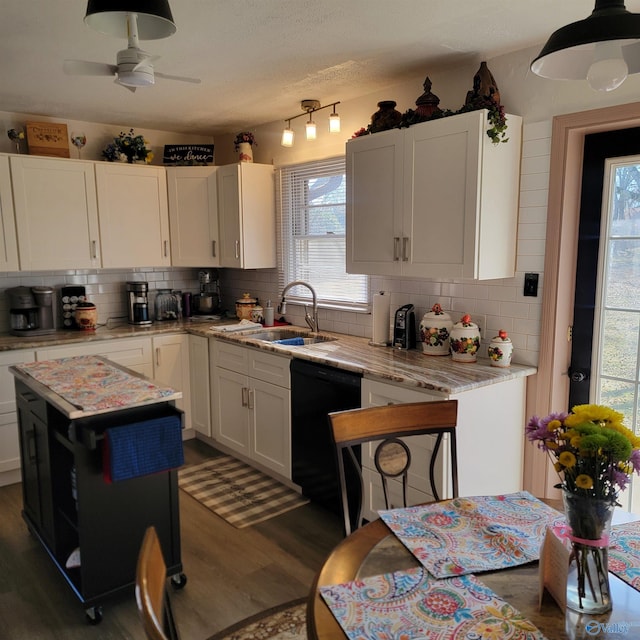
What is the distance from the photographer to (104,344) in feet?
12.9

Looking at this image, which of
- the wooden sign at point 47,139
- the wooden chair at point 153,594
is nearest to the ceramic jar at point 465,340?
the wooden chair at point 153,594

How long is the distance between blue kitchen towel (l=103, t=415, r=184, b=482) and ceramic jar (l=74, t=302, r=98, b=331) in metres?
2.25

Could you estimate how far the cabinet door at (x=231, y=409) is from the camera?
3.77 m

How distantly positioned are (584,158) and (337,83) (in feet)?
4.85

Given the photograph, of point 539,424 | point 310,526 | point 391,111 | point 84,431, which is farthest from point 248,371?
point 539,424

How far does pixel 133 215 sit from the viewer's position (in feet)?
14.1

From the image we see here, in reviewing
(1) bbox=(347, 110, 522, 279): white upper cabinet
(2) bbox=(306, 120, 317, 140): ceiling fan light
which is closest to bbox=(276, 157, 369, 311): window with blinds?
(2) bbox=(306, 120, 317, 140): ceiling fan light

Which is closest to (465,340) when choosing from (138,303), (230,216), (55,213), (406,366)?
(406,366)

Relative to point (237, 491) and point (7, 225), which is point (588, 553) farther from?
point (7, 225)

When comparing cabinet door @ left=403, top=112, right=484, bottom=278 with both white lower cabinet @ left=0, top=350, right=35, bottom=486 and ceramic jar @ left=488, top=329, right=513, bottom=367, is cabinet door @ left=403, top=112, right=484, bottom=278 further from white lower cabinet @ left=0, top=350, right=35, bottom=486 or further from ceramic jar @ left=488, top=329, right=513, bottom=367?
white lower cabinet @ left=0, top=350, right=35, bottom=486

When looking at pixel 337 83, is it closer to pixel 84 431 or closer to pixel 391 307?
pixel 391 307

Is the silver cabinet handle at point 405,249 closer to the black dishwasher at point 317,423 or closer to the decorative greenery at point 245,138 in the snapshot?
the black dishwasher at point 317,423

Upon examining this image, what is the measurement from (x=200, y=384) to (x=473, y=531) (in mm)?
3089

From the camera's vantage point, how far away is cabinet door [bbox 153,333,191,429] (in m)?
4.18
